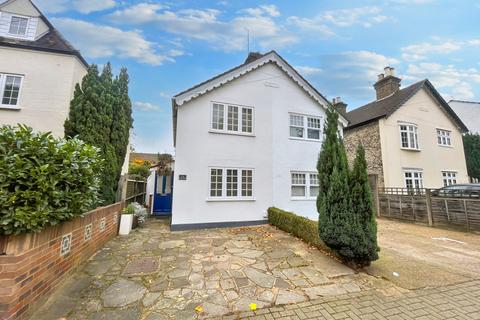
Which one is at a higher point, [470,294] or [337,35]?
[337,35]

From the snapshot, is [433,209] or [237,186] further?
[433,209]

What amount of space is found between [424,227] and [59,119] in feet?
64.8

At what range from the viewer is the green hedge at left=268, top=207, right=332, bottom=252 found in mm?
6564

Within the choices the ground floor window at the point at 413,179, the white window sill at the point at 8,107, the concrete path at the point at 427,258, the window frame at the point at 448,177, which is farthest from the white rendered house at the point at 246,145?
the window frame at the point at 448,177

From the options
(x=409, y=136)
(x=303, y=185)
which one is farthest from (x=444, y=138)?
(x=303, y=185)

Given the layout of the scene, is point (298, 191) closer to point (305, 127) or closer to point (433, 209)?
point (305, 127)

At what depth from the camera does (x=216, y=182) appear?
959cm

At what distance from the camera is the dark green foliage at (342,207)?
15.7 feet

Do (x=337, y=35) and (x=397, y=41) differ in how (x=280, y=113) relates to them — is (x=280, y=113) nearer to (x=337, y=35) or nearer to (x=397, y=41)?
(x=337, y=35)

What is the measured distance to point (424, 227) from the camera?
10.4 metres

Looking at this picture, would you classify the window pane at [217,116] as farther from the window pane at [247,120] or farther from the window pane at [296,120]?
the window pane at [296,120]

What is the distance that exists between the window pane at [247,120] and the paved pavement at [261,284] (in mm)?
5605

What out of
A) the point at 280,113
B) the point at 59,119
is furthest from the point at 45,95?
the point at 280,113

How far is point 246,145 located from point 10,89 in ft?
41.1
